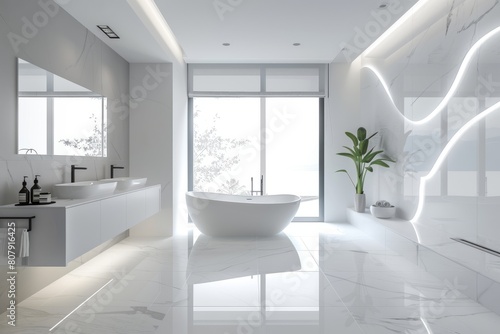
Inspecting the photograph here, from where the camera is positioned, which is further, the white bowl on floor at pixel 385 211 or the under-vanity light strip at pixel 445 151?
the white bowl on floor at pixel 385 211

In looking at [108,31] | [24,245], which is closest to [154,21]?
[108,31]

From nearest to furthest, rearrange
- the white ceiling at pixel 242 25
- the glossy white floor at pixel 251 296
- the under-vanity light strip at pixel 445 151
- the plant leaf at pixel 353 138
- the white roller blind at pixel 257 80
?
the glossy white floor at pixel 251 296 → the under-vanity light strip at pixel 445 151 → the white ceiling at pixel 242 25 → the plant leaf at pixel 353 138 → the white roller blind at pixel 257 80

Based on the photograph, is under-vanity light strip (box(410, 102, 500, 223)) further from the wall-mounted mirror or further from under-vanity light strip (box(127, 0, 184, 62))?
the wall-mounted mirror

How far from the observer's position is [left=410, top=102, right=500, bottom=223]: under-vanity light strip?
2812mm

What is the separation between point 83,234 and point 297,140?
4138 millimetres

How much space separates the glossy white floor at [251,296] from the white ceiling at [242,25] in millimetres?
2533

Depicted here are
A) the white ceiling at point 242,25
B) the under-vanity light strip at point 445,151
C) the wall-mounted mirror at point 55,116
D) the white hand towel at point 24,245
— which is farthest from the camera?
the white ceiling at point 242,25

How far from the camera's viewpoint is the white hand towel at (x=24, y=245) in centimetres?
203

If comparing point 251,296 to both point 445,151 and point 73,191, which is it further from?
point 445,151

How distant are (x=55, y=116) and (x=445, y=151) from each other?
3.82 metres

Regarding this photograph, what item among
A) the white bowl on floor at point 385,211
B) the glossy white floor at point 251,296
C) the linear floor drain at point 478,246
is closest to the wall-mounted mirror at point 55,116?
Answer: the glossy white floor at point 251,296

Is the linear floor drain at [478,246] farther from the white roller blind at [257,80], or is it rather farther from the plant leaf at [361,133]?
the white roller blind at [257,80]

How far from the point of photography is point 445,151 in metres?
3.43

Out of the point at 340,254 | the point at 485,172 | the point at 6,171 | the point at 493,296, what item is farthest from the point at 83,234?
the point at 485,172
